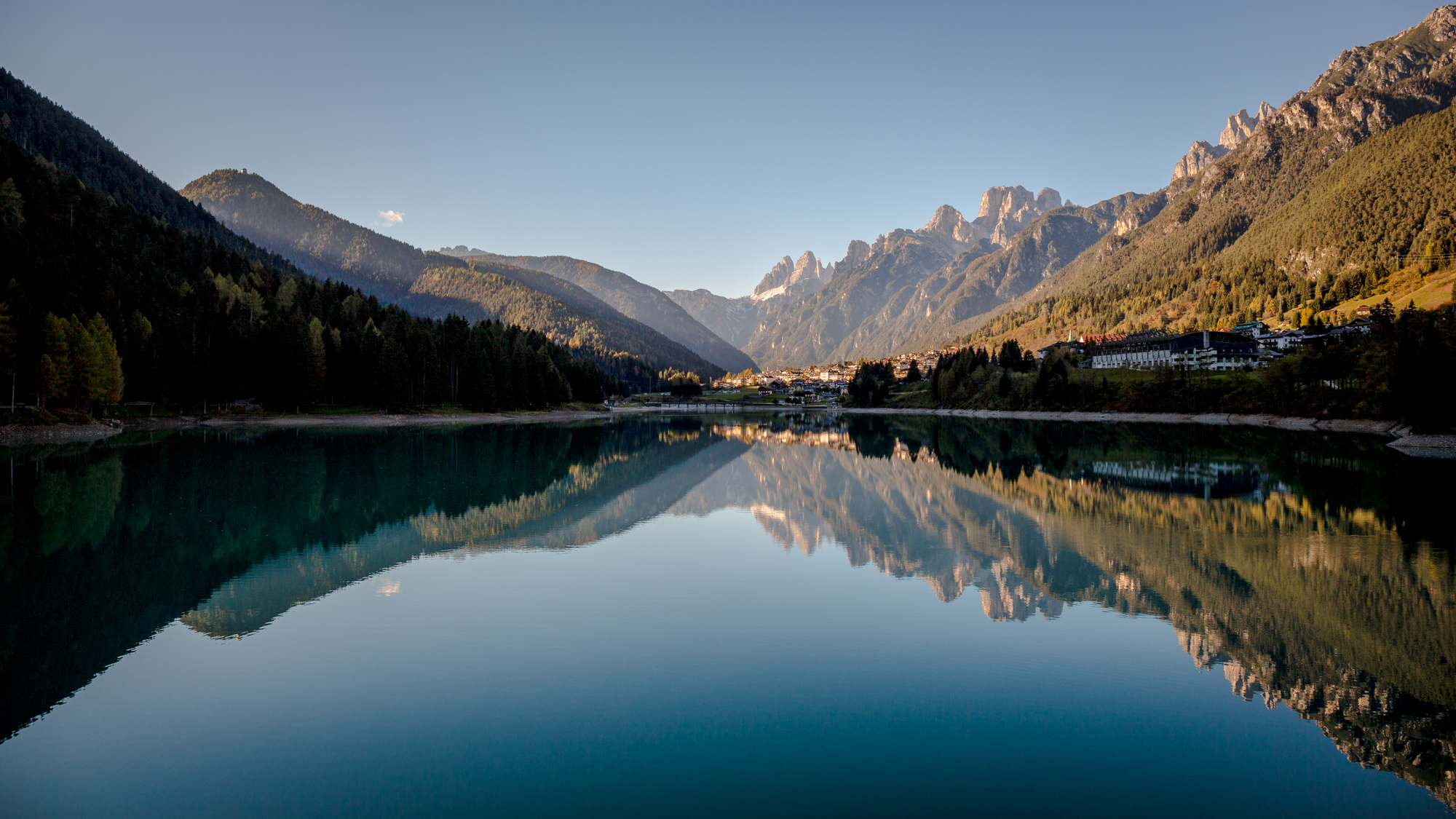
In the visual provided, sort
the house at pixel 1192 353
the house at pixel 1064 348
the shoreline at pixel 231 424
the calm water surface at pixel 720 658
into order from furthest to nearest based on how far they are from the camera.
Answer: the house at pixel 1064 348 < the house at pixel 1192 353 < the shoreline at pixel 231 424 < the calm water surface at pixel 720 658

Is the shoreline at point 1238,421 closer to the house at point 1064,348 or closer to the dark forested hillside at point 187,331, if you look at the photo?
the house at point 1064,348

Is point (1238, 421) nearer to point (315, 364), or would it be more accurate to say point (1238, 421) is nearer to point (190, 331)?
point (315, 364)

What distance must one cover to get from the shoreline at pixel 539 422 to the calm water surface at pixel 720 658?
31.5 m

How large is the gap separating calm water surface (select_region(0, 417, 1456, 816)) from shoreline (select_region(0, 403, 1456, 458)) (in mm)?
31466

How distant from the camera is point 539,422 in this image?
103438 millimetres

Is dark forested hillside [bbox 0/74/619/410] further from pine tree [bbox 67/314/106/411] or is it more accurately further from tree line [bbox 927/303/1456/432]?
tree line [bbox 927/303/1456/432]

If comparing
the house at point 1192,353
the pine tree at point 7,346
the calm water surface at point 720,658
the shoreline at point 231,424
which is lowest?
the shoreline at point 231,424

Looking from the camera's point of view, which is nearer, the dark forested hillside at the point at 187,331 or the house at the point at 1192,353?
the dark forested hillside at the point at 187,331

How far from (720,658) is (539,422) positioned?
9610cm

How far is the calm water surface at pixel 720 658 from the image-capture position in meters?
7.54

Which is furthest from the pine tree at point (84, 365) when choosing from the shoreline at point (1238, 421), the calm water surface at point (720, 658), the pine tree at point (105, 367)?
the shoreline at point (1238, 421)

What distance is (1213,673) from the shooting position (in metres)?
11.1

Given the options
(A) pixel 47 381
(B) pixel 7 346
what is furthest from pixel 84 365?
(B) pixel 7 346

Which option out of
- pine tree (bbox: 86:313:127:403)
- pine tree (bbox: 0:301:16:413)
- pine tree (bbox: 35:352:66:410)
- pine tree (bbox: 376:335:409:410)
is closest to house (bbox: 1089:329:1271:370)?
pine tree (bbox: 376:335:409:410)
